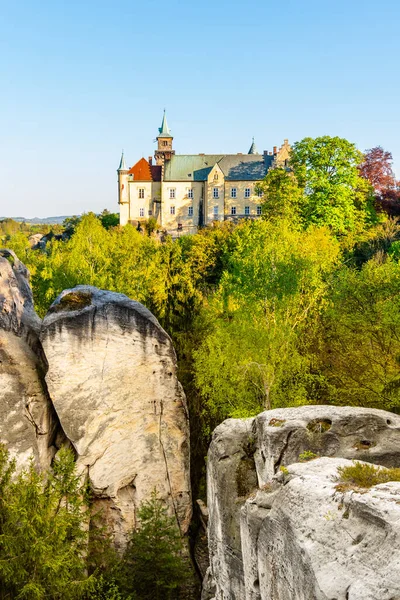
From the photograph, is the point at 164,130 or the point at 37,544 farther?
the point at 164,130

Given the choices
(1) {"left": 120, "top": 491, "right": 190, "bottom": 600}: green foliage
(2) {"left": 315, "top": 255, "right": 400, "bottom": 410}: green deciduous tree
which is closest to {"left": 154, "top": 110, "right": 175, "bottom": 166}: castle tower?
(2) {"left": 315, "top": 255, "right": 400, "bottom": 410}: green deciduous tree

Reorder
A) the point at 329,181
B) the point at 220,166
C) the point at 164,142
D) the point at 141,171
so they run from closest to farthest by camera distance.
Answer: the point at 329,181, the point at 220,166, the point at 141,171, the point at 164,142

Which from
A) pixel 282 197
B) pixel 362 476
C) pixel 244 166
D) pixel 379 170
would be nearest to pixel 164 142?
pixel 244 166

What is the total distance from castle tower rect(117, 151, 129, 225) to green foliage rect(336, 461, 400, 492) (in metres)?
90.6

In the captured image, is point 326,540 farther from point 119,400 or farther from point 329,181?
point 329,181

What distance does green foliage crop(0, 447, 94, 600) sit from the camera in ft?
51.4

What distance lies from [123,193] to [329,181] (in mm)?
57761

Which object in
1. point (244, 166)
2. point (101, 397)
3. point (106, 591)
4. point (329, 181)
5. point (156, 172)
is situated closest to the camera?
point (106, 591)

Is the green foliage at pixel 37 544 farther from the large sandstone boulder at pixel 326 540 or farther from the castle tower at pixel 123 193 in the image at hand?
the castle tower at pixel 123 193

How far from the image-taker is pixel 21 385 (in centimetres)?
2019

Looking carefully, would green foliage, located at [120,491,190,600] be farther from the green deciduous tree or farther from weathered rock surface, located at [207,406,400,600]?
the green deciduous tree

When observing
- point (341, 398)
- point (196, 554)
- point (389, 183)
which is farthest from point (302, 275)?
point (389, 183)

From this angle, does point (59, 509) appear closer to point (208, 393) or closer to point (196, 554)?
point (196, 554)

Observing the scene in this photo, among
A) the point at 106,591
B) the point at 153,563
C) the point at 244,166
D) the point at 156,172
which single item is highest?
the point at 244,166
